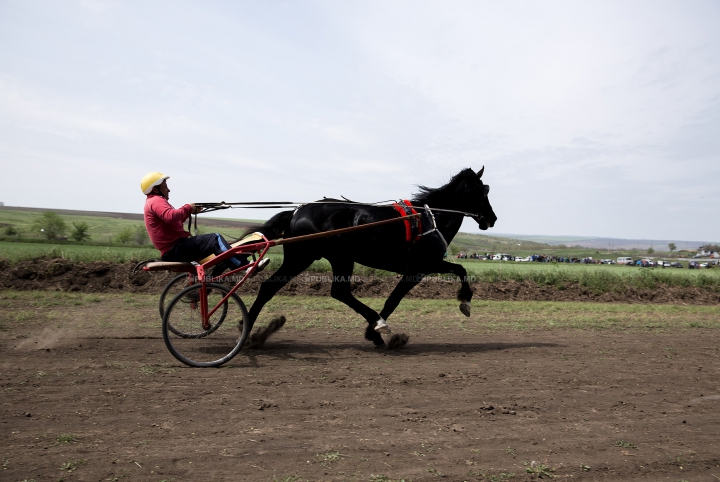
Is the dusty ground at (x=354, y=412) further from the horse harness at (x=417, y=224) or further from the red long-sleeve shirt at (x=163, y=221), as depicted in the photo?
the horse harness at (x=417, y=224)

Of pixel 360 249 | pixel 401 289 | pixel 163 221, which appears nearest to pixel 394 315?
pixel 401 289

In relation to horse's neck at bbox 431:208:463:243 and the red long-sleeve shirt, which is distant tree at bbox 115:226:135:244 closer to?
the red long-sleeve shirt

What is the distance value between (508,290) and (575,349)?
24.9 ft

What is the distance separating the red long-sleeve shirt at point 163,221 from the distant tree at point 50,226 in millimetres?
23307

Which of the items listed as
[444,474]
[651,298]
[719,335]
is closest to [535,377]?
[444,474]

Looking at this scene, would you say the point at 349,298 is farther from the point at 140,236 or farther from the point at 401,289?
the point at 140,236

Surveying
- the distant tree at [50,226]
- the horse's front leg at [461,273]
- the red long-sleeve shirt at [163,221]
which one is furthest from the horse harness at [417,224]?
the distant tree at [50,226]

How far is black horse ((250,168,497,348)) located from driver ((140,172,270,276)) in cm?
93

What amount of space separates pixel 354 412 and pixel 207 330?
258 centimetres

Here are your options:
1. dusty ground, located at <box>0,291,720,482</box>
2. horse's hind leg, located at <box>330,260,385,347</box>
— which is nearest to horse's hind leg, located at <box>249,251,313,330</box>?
horse's hind leg, located at <box>330,260,385,347</box>

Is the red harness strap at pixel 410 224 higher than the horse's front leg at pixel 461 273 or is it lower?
higher

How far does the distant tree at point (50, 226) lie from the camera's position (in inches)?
1011

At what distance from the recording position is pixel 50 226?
26.0m

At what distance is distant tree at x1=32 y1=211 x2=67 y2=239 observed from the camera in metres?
25.7
